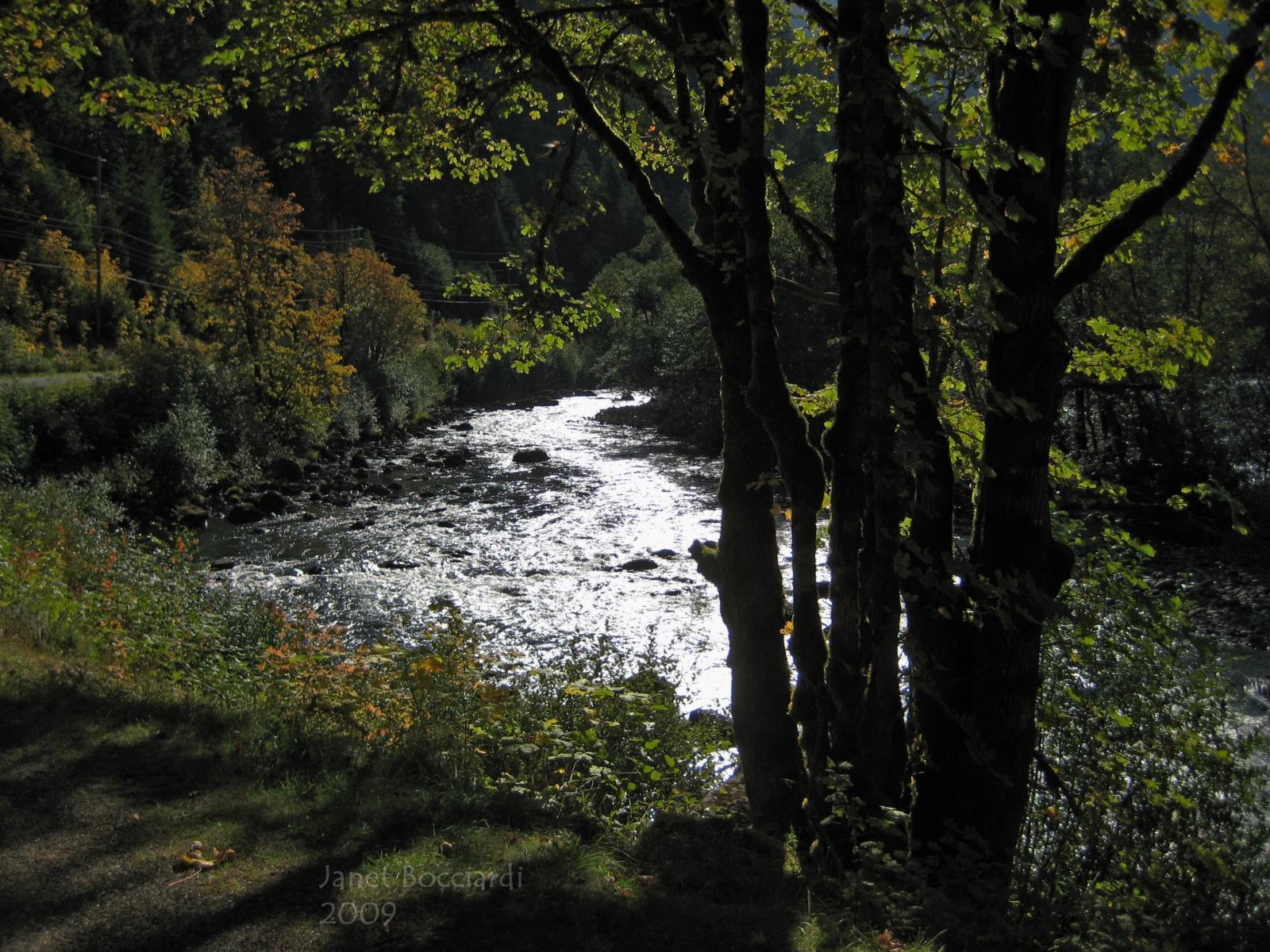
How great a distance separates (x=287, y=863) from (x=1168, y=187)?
5.23 metres

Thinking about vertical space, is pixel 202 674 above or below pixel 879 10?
below

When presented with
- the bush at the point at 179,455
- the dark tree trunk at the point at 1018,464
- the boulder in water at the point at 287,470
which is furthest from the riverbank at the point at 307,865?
the boulder in water at the point at 287,470

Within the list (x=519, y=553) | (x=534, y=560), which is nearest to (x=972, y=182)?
(x=534, y=560)

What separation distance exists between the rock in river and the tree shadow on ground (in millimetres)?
25544

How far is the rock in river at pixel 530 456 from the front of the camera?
1206 inches

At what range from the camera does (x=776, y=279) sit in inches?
225

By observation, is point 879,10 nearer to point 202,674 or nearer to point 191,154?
point 202,674

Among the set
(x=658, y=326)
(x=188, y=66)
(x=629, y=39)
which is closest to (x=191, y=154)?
(x=188, y=66)

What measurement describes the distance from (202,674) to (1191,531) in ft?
59.1

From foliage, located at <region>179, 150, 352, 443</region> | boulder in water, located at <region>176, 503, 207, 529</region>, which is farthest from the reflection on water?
foliage, located at <region>179, 150, 352, 443</region>

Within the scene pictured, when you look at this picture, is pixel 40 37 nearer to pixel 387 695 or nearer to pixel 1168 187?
pixel 387 695

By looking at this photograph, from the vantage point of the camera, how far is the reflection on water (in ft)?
45.5

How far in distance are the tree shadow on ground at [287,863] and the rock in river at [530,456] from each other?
83.8 feet

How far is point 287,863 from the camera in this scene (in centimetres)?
372
